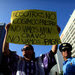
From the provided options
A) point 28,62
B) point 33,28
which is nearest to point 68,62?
point 28,62

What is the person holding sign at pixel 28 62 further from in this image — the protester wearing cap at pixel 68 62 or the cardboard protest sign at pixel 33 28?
the protester wearing cap at pixel 68 62

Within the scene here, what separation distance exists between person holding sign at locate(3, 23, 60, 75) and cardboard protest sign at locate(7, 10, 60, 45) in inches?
7.4

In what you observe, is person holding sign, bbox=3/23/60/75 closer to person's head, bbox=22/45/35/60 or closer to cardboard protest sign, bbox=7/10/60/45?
person's head, bbox=22/45/35/60

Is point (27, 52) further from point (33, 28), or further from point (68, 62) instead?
point (68, 62)

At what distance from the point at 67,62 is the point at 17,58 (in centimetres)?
142

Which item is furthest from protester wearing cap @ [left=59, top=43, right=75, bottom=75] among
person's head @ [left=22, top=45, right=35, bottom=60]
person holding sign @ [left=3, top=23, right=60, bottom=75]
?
person's head @ [left=22, top=45, right=35, bottom=60]

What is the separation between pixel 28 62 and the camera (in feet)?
6.68

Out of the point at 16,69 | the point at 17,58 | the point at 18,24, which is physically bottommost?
the point at 16,69

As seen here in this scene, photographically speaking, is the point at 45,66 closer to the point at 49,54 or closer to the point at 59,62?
the point at 49,54

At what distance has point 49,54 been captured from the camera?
2127mm

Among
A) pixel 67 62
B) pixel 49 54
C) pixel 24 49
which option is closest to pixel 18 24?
pixel 24 49

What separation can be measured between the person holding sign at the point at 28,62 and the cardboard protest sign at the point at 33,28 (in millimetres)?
187

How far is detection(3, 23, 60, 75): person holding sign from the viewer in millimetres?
1958

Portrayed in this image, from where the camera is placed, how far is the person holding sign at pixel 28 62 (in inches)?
77.1
